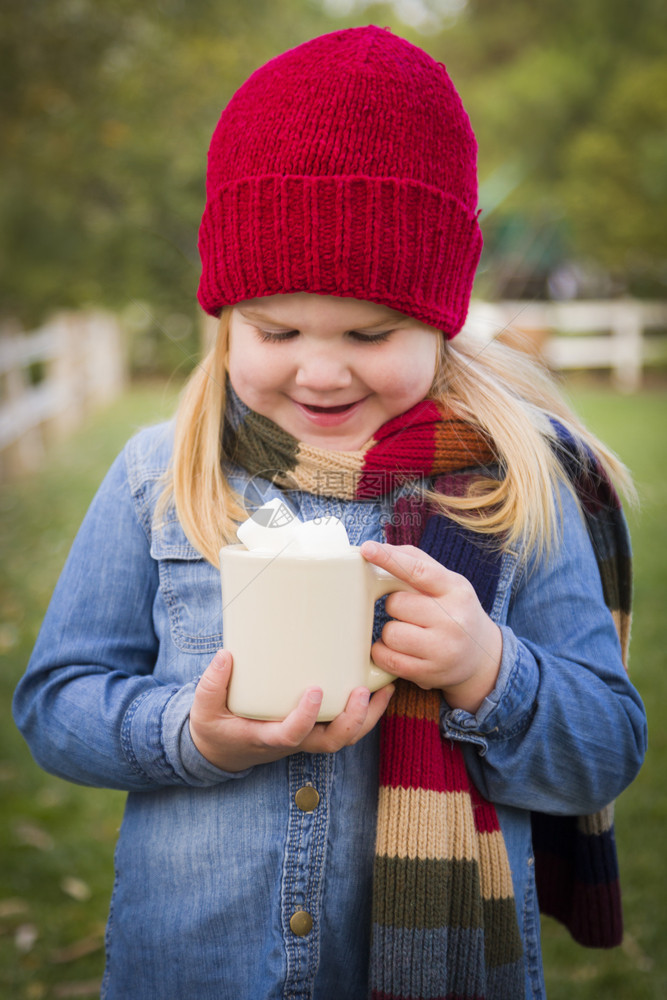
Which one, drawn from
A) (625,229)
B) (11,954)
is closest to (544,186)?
(625,229)

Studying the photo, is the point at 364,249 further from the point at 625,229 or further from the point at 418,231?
the point at 625,229

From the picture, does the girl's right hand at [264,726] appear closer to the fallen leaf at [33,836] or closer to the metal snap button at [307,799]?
the metal snap button at [307,799]

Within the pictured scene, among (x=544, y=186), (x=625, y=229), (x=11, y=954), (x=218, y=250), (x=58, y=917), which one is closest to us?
(x=218, y=250)

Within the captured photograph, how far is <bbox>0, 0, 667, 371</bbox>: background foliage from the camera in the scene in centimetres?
412

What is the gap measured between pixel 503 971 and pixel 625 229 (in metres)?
6.88

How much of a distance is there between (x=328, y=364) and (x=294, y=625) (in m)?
0.37

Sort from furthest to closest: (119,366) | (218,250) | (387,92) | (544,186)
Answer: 1. (119,366)
2. (544,186)
3. (218,250)
4. (387,92)

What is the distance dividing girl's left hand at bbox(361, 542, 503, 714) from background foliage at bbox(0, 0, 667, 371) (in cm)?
111

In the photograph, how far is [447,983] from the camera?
1.08 meters

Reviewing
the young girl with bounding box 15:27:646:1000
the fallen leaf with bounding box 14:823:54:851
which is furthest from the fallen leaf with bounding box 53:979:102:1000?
the young girl with bounding box 15:27:646:1000

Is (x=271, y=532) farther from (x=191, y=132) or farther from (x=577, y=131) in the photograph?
(x=577, y=131)

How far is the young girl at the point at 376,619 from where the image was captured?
105 cm

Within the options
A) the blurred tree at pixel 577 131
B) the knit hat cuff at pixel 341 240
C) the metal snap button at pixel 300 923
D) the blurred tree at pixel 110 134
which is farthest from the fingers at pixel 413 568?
the blurred tree at pixel 577 131

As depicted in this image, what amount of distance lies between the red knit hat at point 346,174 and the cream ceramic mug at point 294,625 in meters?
0.40
